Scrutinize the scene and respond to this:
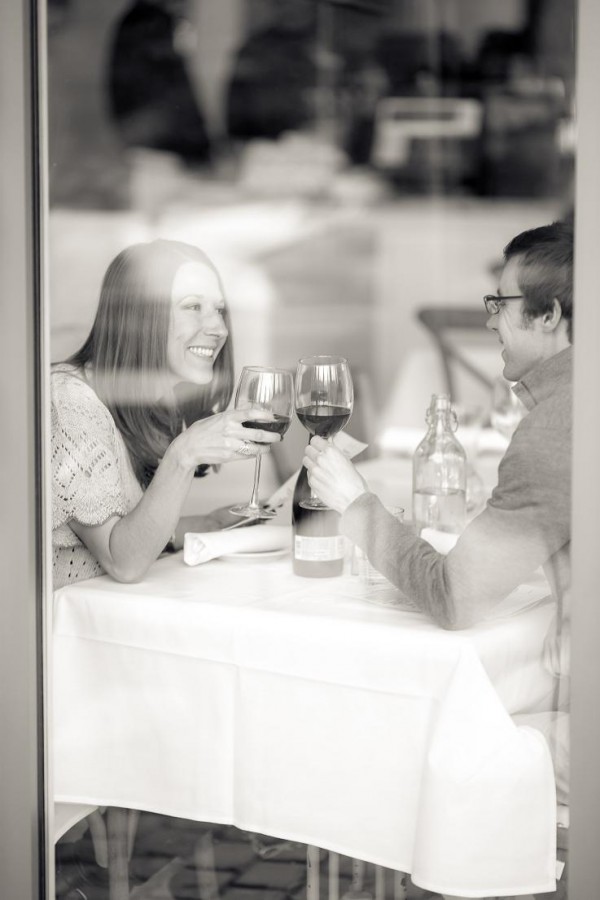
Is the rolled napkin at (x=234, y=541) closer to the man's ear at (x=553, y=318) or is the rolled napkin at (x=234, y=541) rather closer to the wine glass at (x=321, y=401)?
the wine glass at (x=321, y=401)

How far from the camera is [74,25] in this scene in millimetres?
1591

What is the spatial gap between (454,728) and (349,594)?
260 mm

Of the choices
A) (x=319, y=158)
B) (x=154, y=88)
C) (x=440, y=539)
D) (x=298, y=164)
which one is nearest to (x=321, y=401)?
(x=440, y=539)

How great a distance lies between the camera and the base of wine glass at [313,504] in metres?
1.55

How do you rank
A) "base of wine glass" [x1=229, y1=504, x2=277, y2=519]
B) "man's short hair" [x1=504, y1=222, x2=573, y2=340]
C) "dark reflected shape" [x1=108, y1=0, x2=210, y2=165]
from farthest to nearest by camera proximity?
"dark reflected shape" [x1=108, y1=0, x2=210, y2=165] < "base of wine glass" [x1=229, y1=504, x2=277, y2=519] < "man's short hair" [x1=504, y1=222, x2=573, y2=340]

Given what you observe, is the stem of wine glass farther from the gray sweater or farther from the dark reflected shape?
the dark reflected shape

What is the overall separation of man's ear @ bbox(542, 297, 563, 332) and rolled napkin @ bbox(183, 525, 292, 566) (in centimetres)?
57

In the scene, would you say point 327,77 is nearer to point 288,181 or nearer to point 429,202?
point 288,181

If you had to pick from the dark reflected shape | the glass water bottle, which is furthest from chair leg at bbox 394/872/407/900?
the dark reflected shape

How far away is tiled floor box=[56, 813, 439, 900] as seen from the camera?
5.06 feet

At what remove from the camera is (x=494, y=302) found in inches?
56.3

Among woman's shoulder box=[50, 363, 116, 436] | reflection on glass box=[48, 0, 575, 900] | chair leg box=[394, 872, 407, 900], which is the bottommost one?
chair leg box=[394, 872, 407, 900]

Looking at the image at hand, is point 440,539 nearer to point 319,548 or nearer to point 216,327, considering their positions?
point 319,548

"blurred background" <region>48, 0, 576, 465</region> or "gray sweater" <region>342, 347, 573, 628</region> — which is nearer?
"gray sweater" <region>342, 347, 573, 628</region>
